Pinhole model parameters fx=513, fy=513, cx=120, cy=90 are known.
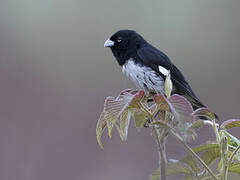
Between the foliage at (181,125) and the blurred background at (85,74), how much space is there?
7.22 feet

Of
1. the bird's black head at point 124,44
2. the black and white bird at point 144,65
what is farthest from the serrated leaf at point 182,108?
the bird's black head at point 124,44

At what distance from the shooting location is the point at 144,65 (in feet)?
10.2

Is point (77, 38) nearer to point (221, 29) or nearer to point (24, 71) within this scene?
point (24, 71)

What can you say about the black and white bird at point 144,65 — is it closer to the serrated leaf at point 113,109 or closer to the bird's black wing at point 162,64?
the bird's black wing at point 162,64

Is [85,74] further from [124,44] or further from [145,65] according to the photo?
[145,65]

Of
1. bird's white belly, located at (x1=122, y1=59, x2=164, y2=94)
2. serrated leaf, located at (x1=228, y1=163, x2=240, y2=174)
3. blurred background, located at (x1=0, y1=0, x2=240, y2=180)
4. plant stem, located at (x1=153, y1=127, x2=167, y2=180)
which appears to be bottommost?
→ blurred background, located at (x1=0, y1=0, x2=240, y2=180)

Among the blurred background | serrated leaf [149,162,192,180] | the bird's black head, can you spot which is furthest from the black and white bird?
serrated leaf [149,162,192,180]

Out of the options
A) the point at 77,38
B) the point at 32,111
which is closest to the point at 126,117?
the point at 32,111

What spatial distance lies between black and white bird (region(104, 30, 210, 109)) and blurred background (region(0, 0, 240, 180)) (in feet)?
2.43

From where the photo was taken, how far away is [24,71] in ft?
17.1

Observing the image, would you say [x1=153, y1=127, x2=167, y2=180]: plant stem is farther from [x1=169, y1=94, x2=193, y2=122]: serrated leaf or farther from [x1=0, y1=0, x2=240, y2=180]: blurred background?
[x1=0, y1=0, x2=240, y2=180]: blurred background

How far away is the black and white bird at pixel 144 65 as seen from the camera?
9.67 ft

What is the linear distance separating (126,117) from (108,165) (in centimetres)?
257

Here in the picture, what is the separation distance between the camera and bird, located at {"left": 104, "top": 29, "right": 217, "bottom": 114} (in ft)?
9.66
